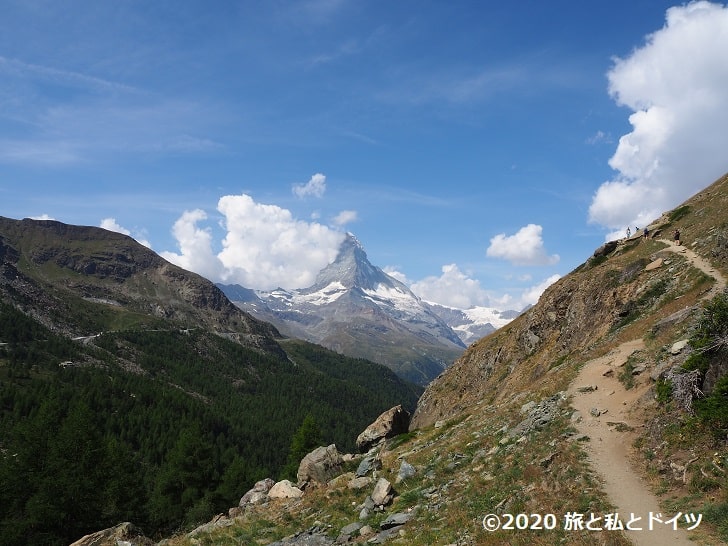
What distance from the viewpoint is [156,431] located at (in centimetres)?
18825

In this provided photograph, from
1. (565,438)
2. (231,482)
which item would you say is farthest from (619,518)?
(231,482)

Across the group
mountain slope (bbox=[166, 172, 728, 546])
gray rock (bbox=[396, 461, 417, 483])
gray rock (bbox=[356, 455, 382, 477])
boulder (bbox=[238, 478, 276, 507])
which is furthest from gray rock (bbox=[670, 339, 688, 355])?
boulder (bbox=[238, 478, 276, 507])

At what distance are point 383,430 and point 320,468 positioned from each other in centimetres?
1964

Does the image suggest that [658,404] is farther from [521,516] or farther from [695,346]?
[521,516]

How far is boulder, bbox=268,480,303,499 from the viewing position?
107ft

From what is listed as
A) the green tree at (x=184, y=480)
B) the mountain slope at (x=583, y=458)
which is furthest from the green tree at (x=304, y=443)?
the mountain slope at (x=583, y=458)

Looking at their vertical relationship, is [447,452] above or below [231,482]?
above

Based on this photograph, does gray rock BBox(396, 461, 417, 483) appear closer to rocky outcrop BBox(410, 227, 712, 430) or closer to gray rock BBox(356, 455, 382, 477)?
gray rock BBox(356, 455, 382, 477)

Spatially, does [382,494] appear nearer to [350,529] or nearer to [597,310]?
[350,529]

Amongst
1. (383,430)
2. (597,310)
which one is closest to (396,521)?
(383,430)

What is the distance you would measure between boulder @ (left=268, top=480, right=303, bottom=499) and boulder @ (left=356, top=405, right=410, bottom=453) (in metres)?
18.4

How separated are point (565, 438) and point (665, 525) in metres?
7.94

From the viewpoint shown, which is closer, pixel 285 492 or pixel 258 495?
pixel 285 492

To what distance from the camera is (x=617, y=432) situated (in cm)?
2150
